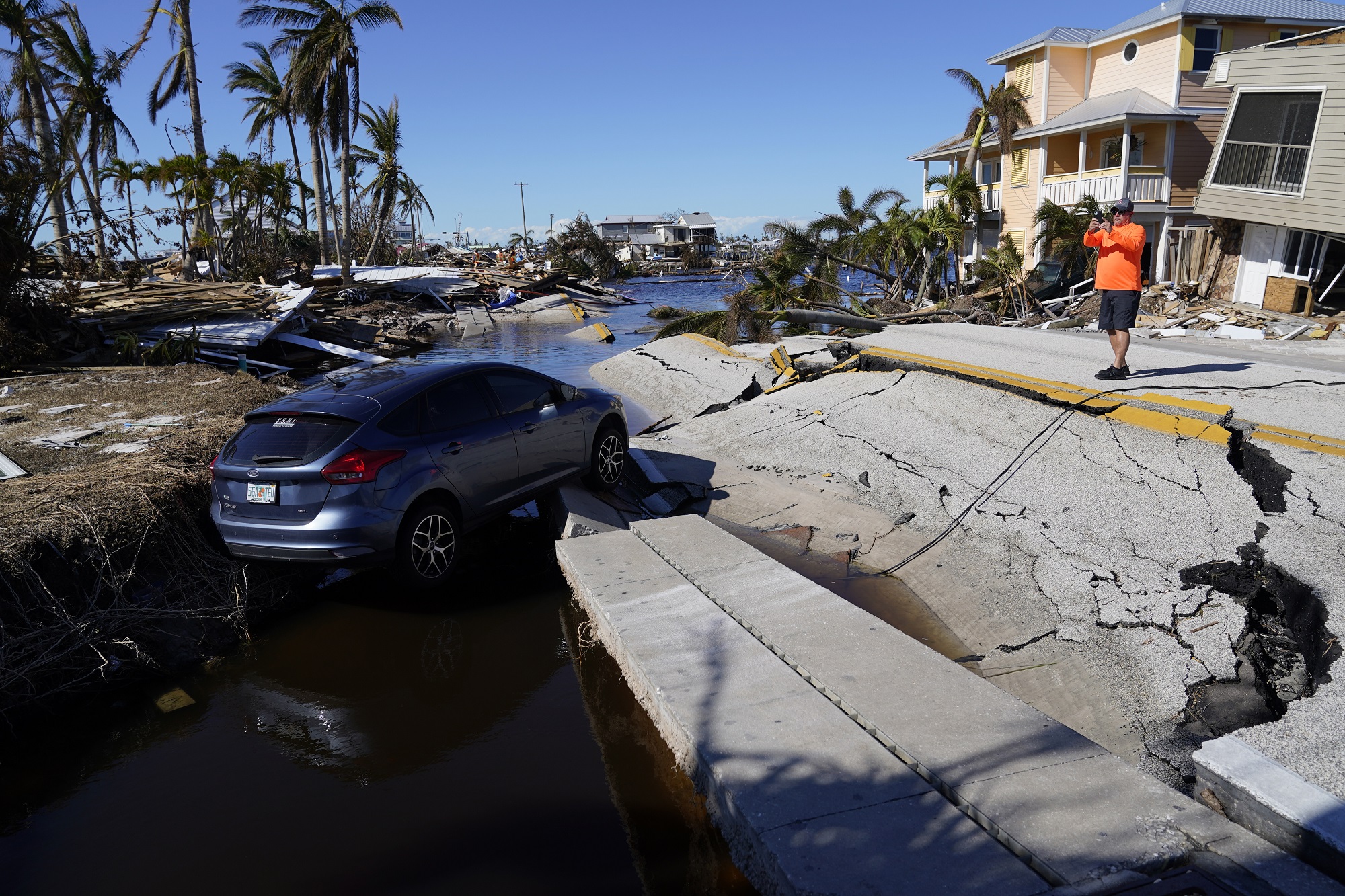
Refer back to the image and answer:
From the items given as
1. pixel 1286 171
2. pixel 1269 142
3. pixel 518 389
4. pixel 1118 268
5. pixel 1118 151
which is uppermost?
pixel 1118 151

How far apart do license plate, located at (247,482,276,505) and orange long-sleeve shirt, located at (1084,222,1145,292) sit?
829 cm

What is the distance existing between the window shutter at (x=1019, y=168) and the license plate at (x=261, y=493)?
107ft

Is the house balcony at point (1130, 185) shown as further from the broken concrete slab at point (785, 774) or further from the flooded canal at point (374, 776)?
the broken concrete slab at point (785, 774)

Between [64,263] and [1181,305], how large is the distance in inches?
966

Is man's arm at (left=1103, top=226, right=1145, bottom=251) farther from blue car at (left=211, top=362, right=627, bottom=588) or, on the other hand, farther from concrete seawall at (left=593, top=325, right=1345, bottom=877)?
blue car at (left=211, top=362, right=627, bottom=588)

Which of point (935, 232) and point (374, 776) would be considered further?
point (935, 232)

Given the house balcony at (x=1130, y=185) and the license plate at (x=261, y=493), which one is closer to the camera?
the license plate at (x=261, y=493)

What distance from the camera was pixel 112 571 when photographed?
639 cm

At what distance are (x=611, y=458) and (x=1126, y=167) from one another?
77.8 ft

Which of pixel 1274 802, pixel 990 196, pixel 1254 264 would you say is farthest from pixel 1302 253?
pixel 1274 802

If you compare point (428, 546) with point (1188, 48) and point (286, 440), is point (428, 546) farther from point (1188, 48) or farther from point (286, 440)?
point (1188, 48)

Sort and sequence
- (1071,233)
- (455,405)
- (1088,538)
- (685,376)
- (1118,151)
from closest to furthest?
(1088,538) < (455,405) < (685,376) < (1071,233) < (1118,151)

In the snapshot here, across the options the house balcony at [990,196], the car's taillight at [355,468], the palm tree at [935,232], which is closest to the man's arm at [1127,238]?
the car's taillight at [355,468]

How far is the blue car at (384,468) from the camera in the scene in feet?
20.9
